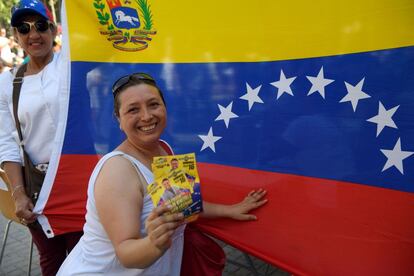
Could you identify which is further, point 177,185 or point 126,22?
point 126,22

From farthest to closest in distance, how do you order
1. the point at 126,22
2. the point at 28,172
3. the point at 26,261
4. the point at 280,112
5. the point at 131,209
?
1. the point at 26,261
2. the point at 28,172
3. the point at 126,22
4. the point at 280,112
5. the point at 131,209

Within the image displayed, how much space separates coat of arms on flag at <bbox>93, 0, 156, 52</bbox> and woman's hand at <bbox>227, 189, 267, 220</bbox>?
37.9 inches

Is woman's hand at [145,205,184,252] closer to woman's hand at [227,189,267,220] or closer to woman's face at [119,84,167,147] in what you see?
woman's face at [119,84,167,147]

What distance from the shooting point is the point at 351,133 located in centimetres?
154

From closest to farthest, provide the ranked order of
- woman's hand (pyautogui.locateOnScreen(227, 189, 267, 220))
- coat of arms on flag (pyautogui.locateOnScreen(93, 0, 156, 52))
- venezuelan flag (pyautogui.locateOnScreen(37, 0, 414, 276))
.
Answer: venezuelan flag (pyautogui.locateOnScreen(37, 0, 414, 276))
woman's hand (pyautogui.locateOnScreen(227, 189, 267, 220))
coat of arms on flag (pyautogui.locateOnScreen(93, 0, 156, 52))

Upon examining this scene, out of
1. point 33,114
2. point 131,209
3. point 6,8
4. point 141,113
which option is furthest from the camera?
point 6,8

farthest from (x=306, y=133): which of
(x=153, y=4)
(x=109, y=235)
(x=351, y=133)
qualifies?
(x=153, y=4)

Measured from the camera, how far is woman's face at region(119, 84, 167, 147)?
1500 mm

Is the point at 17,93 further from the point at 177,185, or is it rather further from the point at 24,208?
the point at 177,185

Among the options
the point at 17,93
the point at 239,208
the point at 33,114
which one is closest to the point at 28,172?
Result: the point at 33,114

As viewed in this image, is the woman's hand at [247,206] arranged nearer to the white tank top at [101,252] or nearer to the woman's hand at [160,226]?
the white tank top at [101,252]

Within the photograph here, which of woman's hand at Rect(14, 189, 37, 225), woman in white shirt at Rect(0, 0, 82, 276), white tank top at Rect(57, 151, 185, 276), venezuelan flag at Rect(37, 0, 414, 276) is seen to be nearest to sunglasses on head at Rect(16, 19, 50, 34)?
woman in white shirt at Rect(0, 0, 82, 276)

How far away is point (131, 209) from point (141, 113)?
14.4 inches

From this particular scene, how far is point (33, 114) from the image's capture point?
225 cm
